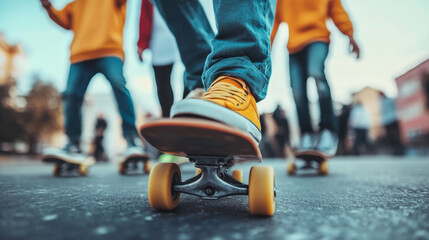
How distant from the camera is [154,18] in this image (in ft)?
9.43

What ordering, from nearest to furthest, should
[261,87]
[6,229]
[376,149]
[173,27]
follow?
[6,229] < [261,87] < [173,27] < [376,149]

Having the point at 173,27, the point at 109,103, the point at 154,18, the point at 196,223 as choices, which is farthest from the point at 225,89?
the point at 109,103

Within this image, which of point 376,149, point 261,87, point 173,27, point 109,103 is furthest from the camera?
point 109,103

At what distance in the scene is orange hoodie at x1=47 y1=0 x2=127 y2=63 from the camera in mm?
2496

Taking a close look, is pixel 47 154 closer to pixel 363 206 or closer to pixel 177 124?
pixel 177 124

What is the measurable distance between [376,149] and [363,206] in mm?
14349

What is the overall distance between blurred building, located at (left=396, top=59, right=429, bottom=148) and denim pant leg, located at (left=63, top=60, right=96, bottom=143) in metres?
28.3

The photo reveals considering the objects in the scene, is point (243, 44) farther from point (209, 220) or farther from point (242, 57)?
point (209, 220)

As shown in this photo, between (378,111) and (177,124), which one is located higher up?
(378,111)

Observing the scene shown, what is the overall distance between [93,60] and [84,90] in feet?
0.95

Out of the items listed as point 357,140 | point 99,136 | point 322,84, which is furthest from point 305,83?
point 357,140

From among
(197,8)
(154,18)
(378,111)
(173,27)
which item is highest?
(378,111)

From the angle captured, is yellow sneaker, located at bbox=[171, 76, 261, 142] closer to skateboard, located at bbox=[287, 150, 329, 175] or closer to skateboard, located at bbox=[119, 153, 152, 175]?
skateboard, located at bbox=[287, 150, 329, 175]

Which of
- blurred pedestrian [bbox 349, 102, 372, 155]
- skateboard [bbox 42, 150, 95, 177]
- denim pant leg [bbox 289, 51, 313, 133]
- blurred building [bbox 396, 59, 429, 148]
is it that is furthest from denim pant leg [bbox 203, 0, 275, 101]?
blurred building [bbox 396, 59, 429, 148]
